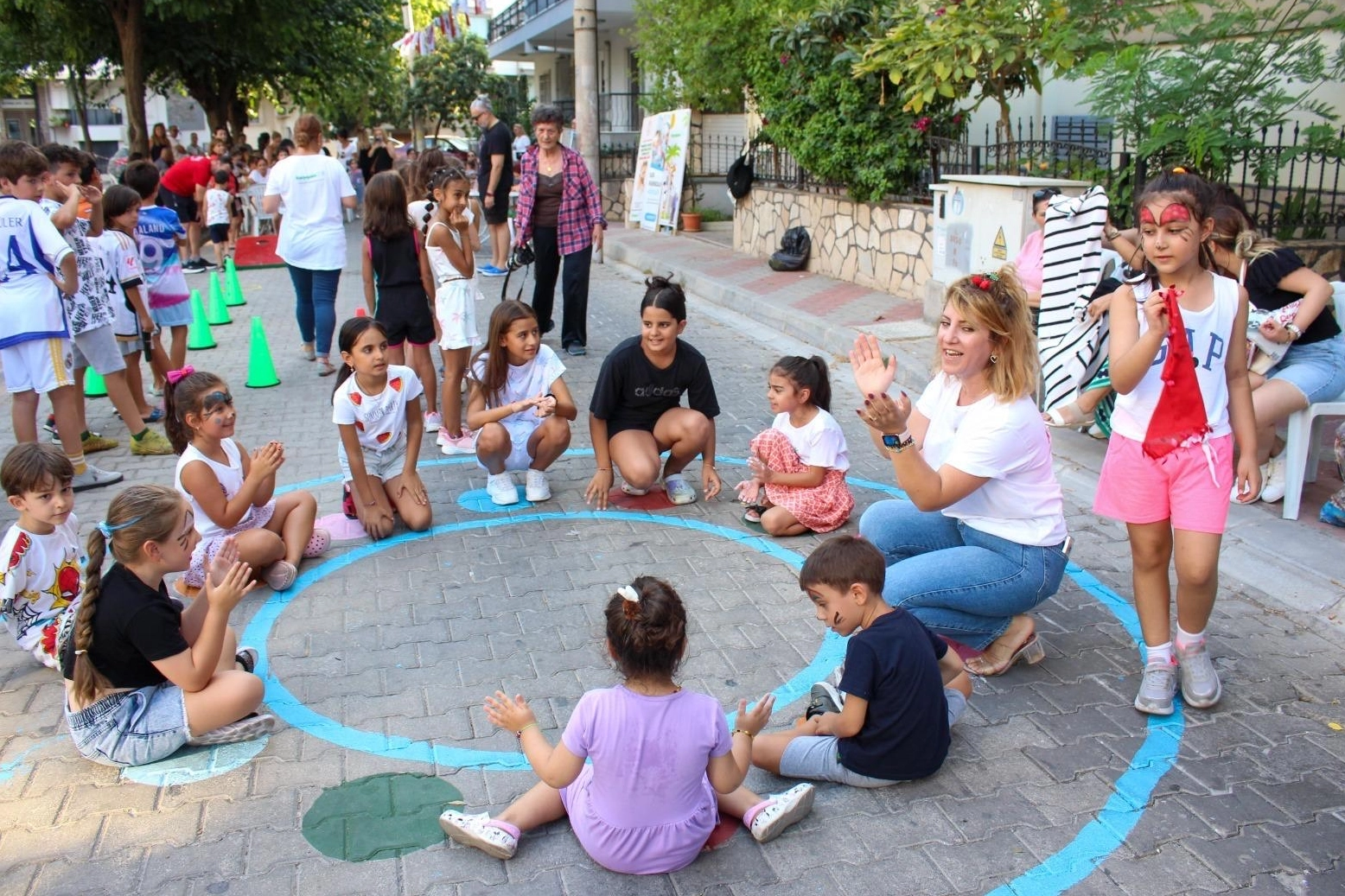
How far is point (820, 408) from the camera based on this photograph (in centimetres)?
525

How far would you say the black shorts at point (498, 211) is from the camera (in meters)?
13.0

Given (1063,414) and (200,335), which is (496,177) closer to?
(200,335)

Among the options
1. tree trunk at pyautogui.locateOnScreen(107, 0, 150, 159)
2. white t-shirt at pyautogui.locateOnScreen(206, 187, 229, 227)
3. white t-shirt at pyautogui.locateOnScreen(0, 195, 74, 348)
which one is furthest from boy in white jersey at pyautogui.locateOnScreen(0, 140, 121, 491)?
tree trunk at pyautogui.locateOnScreen(107, 0, 150, 159)

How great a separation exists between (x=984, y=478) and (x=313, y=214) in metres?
6.44

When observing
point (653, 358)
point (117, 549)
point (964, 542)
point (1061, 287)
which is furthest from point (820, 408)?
point (117, 549)

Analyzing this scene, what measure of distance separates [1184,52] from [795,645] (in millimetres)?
6294

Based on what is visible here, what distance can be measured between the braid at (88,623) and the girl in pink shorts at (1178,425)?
326 cm

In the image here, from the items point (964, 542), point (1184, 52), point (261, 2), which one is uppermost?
point (261, 2)

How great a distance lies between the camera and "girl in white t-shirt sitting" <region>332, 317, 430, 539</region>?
5117 millimetres

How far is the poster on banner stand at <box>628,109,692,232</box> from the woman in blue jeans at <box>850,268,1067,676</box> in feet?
46.3

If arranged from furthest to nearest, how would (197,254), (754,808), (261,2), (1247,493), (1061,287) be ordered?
(261,2)
(197,254)
(1061,287)
(1247,493)
(754,808)

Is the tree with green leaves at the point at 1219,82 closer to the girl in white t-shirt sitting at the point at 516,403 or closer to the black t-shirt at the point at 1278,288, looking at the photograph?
the black t-shirt at the point at 1278,288

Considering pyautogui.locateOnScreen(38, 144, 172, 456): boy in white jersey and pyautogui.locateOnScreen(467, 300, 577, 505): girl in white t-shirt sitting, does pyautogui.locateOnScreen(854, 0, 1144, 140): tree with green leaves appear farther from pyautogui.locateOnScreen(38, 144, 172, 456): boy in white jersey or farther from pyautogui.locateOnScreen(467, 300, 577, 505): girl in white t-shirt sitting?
pyautogui.locateOnScreen(38, 144, 172, 456): boy in white jersey

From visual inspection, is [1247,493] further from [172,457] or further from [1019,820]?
[172,457]
